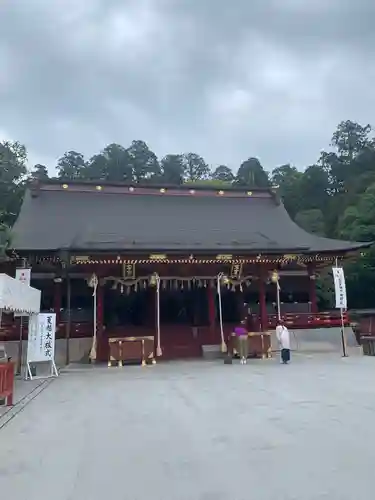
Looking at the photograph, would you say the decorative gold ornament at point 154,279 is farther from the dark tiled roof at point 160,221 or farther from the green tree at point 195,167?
the green tree at point 195,167

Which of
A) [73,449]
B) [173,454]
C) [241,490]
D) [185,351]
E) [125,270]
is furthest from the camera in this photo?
[185,351]

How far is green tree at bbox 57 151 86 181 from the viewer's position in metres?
54.8

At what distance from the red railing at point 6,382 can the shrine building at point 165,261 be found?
5.62 m

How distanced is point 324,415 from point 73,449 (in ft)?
10.0

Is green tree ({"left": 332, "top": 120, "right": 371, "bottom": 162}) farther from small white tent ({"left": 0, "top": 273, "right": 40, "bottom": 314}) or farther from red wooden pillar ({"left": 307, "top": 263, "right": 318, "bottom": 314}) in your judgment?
small white tent ({"left": 0, "top": 273, "right": 40, "bottom": 314})

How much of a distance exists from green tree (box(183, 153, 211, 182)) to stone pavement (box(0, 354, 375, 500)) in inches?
2378

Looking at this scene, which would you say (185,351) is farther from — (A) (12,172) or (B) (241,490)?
(A) (12,172)

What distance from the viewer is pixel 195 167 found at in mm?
69875

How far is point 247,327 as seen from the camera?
15781 mm

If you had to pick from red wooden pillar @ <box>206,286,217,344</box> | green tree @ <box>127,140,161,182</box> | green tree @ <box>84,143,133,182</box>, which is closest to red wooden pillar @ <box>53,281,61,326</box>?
red wooden pillar @ <box>206,286,217,344</box>

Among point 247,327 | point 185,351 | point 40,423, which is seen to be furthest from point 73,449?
point 247,327

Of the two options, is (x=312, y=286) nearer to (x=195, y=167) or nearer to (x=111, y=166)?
(x=111, y=166)

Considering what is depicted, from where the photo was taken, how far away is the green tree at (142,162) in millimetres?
57312

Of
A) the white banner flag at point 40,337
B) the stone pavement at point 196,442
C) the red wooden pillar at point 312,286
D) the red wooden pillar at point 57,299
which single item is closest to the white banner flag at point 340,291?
the red wooden pillar at point 312,286
